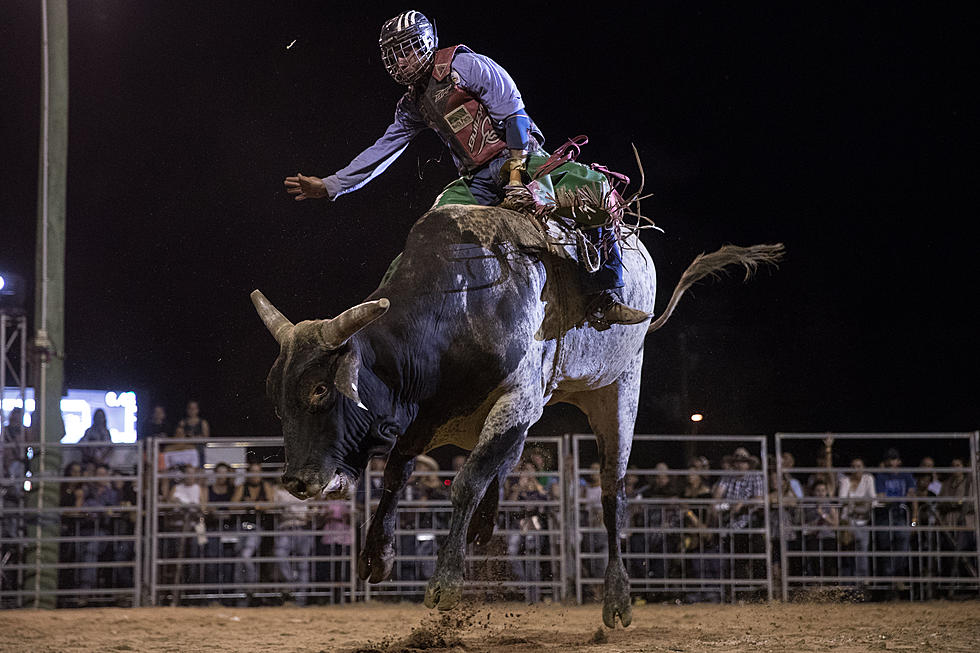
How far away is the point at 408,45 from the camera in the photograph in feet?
18.6

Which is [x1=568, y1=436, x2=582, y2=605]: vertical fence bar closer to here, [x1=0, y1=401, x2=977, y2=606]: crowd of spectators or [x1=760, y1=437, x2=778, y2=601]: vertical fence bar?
[x1=0, y1=401, x2=977, y2=606]: crowd of spectators

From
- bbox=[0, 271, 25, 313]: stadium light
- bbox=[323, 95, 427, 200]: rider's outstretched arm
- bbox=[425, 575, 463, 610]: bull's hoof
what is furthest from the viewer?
bbox=[0, 271, 25, 313]: stadium light

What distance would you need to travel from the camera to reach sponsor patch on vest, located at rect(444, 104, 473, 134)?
585 centimetres

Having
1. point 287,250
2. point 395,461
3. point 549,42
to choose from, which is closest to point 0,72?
point 287,250

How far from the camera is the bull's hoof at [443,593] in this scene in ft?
Answer: 15.1

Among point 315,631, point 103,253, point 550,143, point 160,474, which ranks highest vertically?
point 550,143

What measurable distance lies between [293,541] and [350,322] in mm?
7841

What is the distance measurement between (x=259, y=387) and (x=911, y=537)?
37.2ft

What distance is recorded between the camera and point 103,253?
64.5 feet

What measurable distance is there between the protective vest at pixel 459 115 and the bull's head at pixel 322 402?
67.8 inches

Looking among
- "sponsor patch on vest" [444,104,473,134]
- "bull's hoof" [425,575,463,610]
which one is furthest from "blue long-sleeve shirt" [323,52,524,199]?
"bull's hoof" [425,575,463,610]

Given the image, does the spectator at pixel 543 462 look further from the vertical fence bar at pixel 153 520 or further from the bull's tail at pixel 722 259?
the bull's tail at pixel 722 259

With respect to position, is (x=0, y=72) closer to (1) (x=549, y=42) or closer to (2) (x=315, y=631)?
(1) (x=549, y=42)

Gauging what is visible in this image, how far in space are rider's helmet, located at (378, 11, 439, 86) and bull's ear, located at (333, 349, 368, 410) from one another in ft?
6.42
